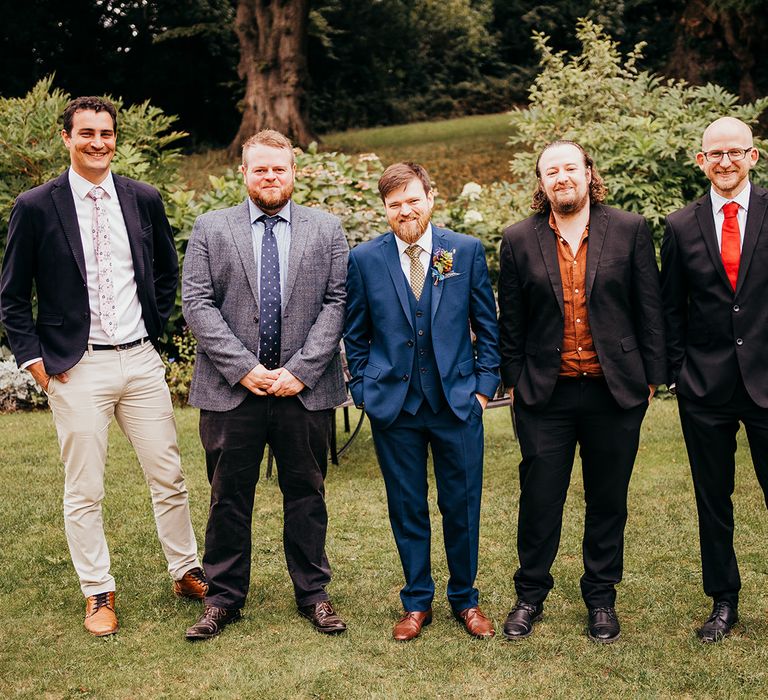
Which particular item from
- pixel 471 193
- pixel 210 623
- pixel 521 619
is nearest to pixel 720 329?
pixel 521 619

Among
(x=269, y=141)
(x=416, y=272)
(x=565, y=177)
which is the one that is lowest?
(x=416, y=272)

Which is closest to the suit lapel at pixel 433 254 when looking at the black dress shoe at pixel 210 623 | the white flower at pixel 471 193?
the black dress shoe at pixel 210 623

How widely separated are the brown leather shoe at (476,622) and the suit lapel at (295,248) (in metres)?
1.64

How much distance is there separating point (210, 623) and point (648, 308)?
2415 millimetres

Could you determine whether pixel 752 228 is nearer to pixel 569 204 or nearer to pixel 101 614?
pixel 569 204

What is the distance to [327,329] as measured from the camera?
4.08m

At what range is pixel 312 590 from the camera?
428cm

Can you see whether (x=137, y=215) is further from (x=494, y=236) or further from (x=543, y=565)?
(x=494, y=236)

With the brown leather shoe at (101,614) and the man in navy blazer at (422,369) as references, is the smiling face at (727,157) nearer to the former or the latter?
the man in navy blazer at (422,369)

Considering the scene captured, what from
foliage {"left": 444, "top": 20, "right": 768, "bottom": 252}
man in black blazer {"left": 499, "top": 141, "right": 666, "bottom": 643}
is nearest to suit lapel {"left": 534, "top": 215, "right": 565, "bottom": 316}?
man in black blazer {"left": 499, "top": 141, "right": 666, "bottom": 643}

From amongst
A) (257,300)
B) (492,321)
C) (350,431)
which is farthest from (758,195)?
(350,431)

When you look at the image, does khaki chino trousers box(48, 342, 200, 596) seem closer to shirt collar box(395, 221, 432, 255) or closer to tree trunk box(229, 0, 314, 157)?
shirt collar box(395, 221, 432, 255)

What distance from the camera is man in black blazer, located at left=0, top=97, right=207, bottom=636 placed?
4.07m

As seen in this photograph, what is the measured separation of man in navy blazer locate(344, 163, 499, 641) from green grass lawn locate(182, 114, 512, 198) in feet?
47.2
